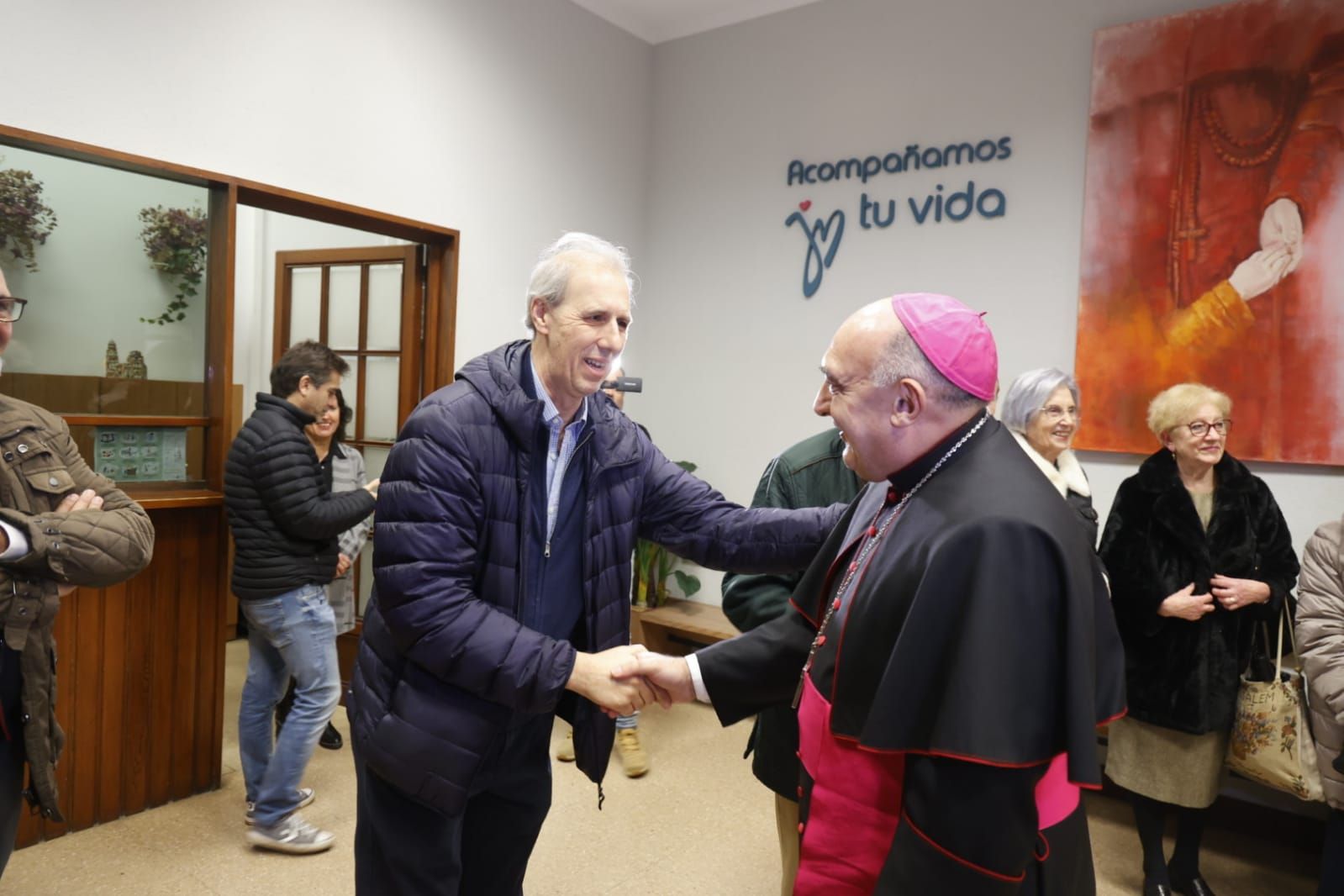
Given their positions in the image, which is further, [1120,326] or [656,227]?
[656,227]

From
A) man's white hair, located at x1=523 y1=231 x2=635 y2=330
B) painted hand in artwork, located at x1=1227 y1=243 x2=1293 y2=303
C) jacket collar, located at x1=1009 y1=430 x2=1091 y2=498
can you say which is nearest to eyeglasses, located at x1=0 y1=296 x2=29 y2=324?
man's white hair, located at x1=523 y1=231 x2=635 y2=330

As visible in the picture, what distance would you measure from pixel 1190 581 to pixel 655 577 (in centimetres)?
274

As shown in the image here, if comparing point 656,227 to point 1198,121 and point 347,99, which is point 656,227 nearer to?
point 347,99

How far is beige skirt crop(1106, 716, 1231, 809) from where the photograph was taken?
2840 millimetres

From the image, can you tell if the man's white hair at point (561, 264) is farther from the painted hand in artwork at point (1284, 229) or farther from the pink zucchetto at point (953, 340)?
the painted hand in artwork at point (1284, 229)

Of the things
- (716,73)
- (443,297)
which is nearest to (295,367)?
(443,297)

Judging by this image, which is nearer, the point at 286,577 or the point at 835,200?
the point at 286,577

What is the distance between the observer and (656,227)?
539 cm

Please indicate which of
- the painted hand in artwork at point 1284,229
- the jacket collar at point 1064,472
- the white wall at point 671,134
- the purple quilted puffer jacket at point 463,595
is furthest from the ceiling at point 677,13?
the purple quilted puffer jacket at point 463,595

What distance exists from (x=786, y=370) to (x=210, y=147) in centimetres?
284

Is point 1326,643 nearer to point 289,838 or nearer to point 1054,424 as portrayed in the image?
point 1054,424

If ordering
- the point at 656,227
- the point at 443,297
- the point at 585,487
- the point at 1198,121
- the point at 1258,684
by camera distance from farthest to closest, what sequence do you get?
the point at 656,227 → the point at 443,297 → the point at 1198,121 → the point at 1258,684 → the point at 585,487

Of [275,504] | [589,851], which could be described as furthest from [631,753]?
[275,504]

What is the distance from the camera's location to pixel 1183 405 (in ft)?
9.45
